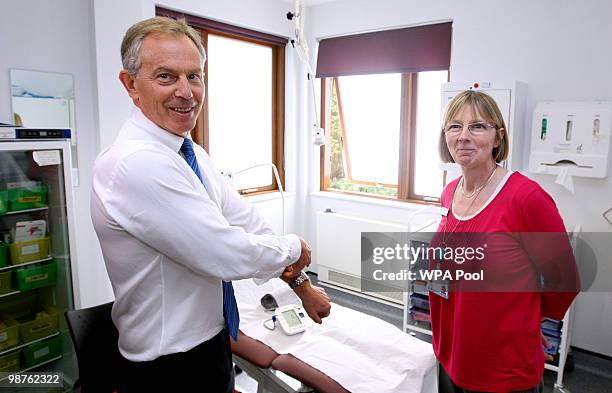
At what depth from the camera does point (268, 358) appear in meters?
1.90

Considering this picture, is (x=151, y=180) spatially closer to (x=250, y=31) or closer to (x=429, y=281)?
(x=429, y=281)

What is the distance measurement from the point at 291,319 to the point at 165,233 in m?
1.32

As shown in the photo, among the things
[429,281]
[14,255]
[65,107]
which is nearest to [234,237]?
[429,281]

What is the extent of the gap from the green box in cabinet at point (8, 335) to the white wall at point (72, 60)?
385 mm

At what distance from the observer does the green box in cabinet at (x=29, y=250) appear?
245 centimetres

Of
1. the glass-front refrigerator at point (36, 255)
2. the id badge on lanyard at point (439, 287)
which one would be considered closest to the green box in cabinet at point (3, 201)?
the glass-front refrigerator at point (36, 255)

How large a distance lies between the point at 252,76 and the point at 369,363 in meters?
3.18

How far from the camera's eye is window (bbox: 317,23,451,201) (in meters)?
3.77

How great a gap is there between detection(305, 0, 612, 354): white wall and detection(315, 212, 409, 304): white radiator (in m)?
1.40

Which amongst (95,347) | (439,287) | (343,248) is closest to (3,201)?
(95,347)

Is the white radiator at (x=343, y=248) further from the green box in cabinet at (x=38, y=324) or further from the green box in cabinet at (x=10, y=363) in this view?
the green box in cabinet at (x=10, y=363)

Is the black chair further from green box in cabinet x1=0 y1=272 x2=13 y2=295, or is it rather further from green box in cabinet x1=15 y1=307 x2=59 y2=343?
green box in cabinet x1=15 y1=307 x2=59 y2=343

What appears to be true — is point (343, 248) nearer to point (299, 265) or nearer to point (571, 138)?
point (571, 138)

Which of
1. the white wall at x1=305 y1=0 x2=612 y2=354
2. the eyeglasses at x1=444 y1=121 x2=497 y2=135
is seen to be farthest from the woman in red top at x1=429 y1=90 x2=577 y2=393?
the white wall at x1=305 y1=0 x2=612 y2=354
